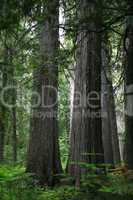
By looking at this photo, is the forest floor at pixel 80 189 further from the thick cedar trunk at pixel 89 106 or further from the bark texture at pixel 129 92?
the bark texture at pixel 129 92

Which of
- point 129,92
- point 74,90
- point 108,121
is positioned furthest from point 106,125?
point 129,92

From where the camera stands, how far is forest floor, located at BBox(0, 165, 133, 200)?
528 cm

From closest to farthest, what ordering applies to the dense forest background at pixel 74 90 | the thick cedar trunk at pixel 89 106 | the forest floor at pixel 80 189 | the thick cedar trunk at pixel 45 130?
the forest floor at pixel 80 189 → the dense forest background at pixel 74 90 → the thick cedar trunk at pixel 89 106 → the thick cedar trunk at pixel 45 130

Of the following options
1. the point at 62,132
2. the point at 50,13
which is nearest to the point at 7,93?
the point at 50,13

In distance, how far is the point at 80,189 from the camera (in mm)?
7996

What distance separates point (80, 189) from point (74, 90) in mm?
3345

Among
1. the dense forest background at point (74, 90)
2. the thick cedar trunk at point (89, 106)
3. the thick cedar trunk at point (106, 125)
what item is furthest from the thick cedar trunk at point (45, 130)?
the thick cedar trunk at point (89, 106)

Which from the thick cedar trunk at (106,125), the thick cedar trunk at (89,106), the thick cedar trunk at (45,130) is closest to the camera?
the thick cedar trunk at (89,106)

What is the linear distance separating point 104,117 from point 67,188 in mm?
6100

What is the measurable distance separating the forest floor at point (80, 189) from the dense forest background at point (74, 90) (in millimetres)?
14

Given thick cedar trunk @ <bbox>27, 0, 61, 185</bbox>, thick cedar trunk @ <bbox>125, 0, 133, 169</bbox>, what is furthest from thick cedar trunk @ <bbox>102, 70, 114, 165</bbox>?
thick cedar trunk @ <bbox>125, 0, 133, 169</bbox>

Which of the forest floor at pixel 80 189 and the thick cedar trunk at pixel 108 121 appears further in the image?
the thick cedar trunk at pixel 108 121

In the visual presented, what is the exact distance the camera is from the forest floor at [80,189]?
208 inches

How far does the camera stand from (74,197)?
7.71 m
